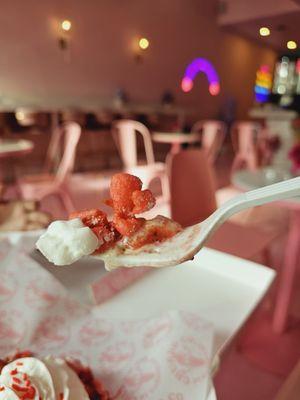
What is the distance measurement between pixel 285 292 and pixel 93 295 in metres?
1.21

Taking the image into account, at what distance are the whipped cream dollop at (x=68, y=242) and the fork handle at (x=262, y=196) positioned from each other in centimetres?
16

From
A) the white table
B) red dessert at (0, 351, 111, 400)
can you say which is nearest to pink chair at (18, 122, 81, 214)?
the white table

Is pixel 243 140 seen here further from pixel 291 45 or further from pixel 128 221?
pixel 128 221

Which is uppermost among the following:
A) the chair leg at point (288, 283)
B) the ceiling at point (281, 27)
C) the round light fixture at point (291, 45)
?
the ceiling at point (281, 27)

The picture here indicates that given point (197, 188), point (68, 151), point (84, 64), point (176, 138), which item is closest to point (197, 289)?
point (197, 188)

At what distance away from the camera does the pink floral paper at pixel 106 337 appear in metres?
0.66

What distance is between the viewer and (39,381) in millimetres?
582

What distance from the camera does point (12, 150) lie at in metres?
2.61

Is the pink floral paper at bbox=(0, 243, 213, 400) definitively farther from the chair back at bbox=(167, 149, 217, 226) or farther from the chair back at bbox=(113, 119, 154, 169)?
the chair back at bbox=(113, 119, 154, 169)

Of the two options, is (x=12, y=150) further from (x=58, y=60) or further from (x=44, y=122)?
(x=58, y=60)

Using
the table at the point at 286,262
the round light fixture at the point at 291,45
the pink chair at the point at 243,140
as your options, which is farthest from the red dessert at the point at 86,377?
the pink chair at the point at 243,140

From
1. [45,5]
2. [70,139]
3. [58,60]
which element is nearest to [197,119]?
[58,60]

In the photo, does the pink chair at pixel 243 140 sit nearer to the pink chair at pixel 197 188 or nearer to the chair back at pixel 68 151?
the chair back at pixel 68 151

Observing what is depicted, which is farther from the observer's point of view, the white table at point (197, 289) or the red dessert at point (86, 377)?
the white table at point (197, 289)
